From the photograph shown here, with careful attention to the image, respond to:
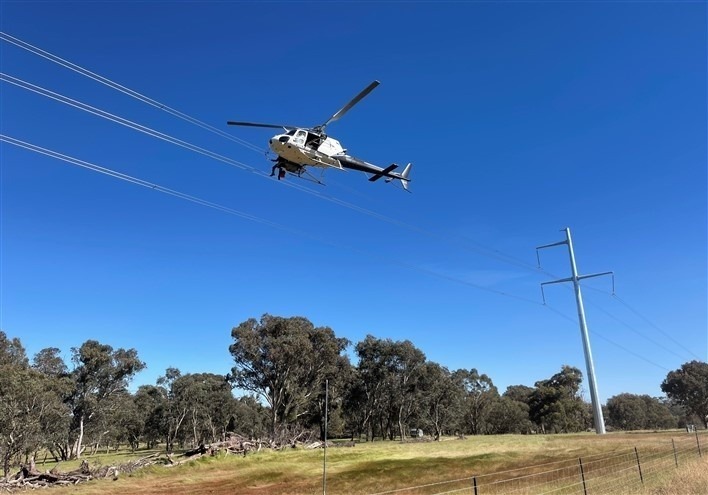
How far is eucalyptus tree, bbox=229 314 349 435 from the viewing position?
53344mm

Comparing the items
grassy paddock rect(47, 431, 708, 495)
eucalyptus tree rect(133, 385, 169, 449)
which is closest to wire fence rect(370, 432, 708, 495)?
grassy paddock rect(47, 431, 708, 495)

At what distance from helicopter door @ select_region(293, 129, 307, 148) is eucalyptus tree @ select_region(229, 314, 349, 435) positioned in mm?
39683

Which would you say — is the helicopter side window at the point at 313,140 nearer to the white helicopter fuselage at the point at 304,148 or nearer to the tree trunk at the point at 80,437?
the white helicopter fuselage at the point at 304,148

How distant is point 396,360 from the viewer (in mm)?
72062

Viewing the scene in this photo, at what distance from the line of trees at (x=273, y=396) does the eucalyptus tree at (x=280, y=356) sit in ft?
0.47

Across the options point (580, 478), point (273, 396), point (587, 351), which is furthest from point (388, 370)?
Result: point (580, 478)

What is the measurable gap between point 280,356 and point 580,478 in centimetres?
3895

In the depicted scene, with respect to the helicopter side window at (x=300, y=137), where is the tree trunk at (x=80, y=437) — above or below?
below

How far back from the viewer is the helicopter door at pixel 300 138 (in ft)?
51.8

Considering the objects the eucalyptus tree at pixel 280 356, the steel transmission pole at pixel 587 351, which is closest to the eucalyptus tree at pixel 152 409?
the eucalyptus tree at pixel 280 356

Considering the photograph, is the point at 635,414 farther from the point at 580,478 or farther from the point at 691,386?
the point at 580,478

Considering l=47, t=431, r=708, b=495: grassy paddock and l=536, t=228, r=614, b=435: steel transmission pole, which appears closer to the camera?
l=47, t=431, r=708, b=495: grassy paddock

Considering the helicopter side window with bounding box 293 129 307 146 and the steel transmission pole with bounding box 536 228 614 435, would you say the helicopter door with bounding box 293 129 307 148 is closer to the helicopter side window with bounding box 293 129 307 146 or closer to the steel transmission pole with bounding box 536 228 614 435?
the helicopter side window with bounding box 293 129 307 146

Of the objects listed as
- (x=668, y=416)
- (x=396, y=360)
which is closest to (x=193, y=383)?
(x=396, y=360)
